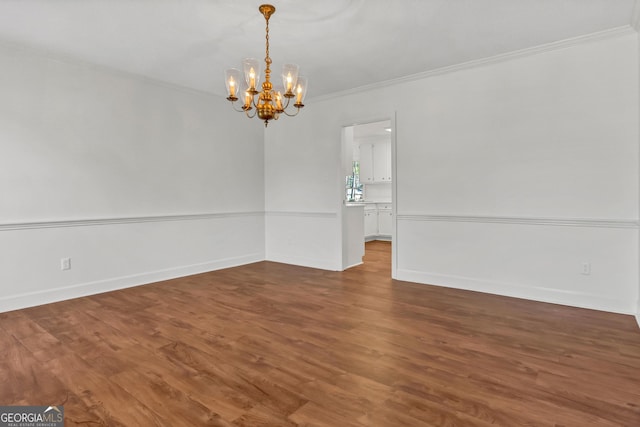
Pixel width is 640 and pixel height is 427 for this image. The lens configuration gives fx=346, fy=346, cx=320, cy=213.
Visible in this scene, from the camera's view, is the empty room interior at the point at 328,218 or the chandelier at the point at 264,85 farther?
the chandelier at the point at 264,85

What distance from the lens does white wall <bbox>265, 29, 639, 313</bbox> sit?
10.5 feet

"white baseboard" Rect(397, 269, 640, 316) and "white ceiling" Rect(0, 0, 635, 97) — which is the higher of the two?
"white ceiling" Rect(0, 0, 635, 97)

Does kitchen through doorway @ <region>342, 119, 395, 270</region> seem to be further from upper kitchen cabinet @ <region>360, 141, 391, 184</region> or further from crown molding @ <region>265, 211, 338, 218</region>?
crown molding @ <region>265, 211, 338, 218</region>

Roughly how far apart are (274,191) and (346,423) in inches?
177

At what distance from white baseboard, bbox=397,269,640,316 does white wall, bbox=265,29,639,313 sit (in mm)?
10

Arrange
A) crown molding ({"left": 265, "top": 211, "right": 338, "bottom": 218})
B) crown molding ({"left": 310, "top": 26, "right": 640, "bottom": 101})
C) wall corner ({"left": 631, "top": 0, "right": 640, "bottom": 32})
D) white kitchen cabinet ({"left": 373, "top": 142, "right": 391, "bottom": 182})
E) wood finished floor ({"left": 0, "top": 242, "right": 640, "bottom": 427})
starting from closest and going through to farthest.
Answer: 1. wood finished floor ({"left": 0, "top": 242, "right": 640, "bottom": 427})
2. wall corner ({"left": 631, "top": 0, "right": 640, "bottom": 32})
3. crown molding ({"left": 310, "top": 26, "right": 640, "bottom": 101})
4. crown molding ({"left": 265, "top": 211, "right": 338, "bottom": 218})
5. white kitchen cabinet ({"left": 373, "top": 142, "right": 391, "bottom": 182})

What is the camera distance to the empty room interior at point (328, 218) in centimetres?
199

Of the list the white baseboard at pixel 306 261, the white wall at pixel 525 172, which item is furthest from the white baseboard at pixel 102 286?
the white wall at pixel 525 172

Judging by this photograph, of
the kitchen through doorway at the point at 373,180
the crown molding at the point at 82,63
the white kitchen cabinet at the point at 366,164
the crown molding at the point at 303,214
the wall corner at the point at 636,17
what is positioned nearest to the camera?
the wall corner at the point at 636,17

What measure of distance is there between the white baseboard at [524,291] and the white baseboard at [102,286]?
2749mm

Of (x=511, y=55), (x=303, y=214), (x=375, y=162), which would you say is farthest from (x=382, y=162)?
(x=511, y=55)

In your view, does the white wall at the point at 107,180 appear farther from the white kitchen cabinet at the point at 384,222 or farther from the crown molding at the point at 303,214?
the white kitchen cabinet at the point at 384,222

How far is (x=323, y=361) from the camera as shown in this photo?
227 centimetres

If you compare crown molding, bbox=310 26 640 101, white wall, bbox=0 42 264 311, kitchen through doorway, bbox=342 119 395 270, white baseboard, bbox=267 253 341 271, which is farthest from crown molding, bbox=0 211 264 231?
kitchen through doorway, bbox=342 119 395 270
